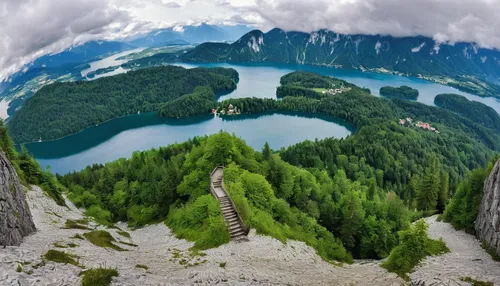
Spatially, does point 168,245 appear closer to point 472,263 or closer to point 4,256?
point 4,256

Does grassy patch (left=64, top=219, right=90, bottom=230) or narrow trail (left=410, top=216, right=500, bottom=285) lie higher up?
narrow trail (left=410, top=216, right=500, bottom=285)

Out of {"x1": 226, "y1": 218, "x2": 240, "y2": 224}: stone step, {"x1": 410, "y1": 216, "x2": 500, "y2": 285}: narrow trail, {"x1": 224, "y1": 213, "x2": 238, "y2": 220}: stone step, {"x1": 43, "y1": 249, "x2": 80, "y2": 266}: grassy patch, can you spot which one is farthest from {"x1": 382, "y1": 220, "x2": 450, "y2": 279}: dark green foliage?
{"x1": 43, "y1": 249, "x2": 80, "y2": 266}: grassy patch

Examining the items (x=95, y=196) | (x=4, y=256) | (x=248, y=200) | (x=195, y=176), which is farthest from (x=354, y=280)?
(x=95, y=196)

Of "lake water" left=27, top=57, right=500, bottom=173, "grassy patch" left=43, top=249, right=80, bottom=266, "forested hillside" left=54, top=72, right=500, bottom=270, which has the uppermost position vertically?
"grassy patch" left=43, top=249, right=80, bottom=266

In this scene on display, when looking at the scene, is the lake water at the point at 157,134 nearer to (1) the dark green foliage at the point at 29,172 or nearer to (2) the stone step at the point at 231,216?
(1) the dark green foliage at the point at 29,172

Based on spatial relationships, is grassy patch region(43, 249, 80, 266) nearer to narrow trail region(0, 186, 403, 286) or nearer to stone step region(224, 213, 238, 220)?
narrow trail region(0, 186, 403, 286)

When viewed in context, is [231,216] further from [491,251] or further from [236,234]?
[491,251]

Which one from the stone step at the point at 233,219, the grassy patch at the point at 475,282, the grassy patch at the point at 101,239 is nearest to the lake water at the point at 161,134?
the stone step at the point at 233,219
